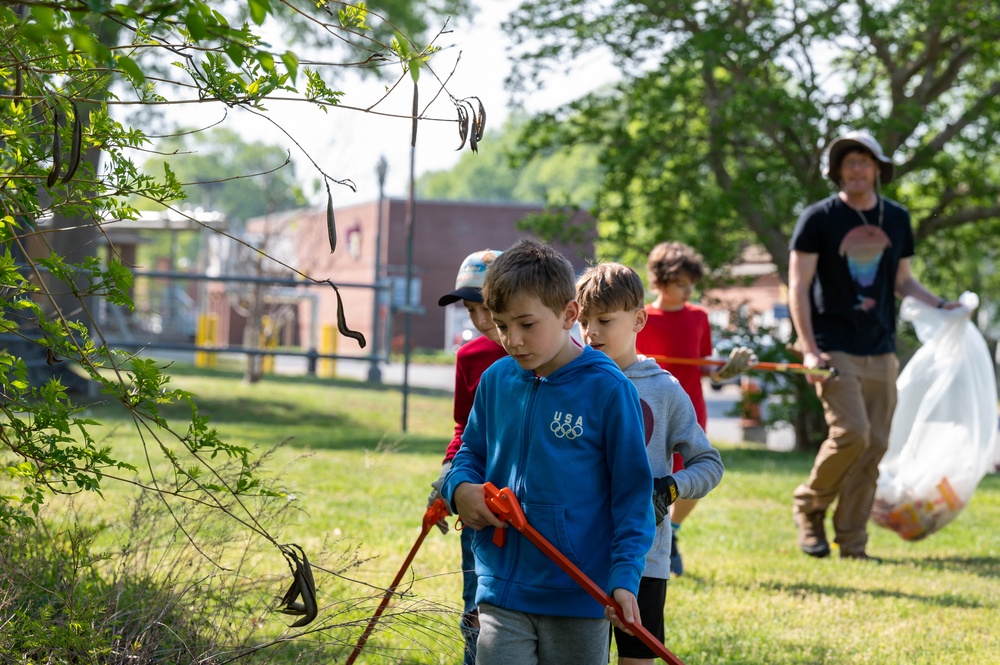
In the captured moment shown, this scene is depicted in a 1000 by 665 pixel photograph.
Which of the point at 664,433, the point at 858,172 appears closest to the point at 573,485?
the point at 664,433

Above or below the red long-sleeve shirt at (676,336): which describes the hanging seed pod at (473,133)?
above

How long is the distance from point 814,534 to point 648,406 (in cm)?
345

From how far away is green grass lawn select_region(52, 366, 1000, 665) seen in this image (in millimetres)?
3945

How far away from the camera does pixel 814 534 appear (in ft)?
21.4

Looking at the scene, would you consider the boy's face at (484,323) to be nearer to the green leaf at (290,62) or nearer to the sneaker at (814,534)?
the green leaf at (290,62)

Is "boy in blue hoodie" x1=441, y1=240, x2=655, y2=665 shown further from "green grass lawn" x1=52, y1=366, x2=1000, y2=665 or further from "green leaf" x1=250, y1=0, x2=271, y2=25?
"green leaf" x1=250, y1=0, x2=271, y2=25

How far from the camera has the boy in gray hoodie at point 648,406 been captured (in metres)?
3.36

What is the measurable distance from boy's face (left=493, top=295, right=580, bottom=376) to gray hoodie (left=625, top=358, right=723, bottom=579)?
0.61 meters

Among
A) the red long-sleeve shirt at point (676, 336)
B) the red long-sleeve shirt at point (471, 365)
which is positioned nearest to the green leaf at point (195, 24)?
the red long-sleeve shirt at point (471, 365)

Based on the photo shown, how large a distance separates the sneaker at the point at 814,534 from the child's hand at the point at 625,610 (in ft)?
13.5

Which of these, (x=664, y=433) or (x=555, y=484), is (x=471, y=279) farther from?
(x=555, y=484)

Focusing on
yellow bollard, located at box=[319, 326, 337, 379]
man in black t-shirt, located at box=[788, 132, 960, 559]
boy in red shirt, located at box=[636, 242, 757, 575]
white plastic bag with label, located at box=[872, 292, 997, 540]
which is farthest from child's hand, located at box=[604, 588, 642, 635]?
yellow bollard, located at box=[319, 326, 337, 379]

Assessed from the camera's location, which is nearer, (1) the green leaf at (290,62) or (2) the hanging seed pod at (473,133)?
(1) the green leaf at (290,62)

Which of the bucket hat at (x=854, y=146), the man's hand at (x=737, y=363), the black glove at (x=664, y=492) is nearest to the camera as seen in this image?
the black glove at (x=664, y=492)
